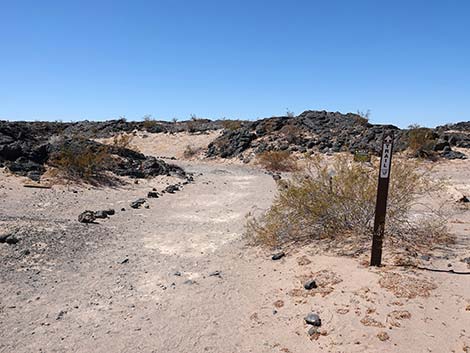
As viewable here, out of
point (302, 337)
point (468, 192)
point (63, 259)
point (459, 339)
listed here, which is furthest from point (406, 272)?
point (468, 192)

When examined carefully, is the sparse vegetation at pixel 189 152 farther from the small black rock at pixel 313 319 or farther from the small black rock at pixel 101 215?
the small black rock at pixel 313 319

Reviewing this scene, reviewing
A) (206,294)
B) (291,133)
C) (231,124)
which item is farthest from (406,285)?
(231,124)

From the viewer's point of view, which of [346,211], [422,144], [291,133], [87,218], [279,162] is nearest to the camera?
[346,211]

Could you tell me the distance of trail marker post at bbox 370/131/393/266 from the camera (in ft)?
18.9

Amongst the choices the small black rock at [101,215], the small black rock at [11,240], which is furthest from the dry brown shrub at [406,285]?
the small black rock at [101,215]

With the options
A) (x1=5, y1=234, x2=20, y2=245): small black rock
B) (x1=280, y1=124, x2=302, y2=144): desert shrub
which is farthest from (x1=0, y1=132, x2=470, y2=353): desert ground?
(x1=280, y1=124, x2=302, y2=144): desert shrub

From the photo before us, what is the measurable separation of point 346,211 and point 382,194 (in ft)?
6.13

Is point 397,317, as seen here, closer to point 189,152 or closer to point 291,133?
point 291,133

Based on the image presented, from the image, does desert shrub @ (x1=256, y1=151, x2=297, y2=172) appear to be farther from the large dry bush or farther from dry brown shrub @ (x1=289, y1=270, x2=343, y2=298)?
dry brown shrub @ (x1=289, y1=270, x2=343, y2=298)

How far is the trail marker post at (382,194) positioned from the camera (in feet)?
18.9

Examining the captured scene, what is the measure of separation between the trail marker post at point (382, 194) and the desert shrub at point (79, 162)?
40.5ft

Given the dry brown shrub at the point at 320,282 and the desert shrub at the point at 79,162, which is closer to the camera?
the dry brown shrub at the point at 320,282

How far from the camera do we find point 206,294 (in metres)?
6.34

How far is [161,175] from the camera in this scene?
19.6 meters
